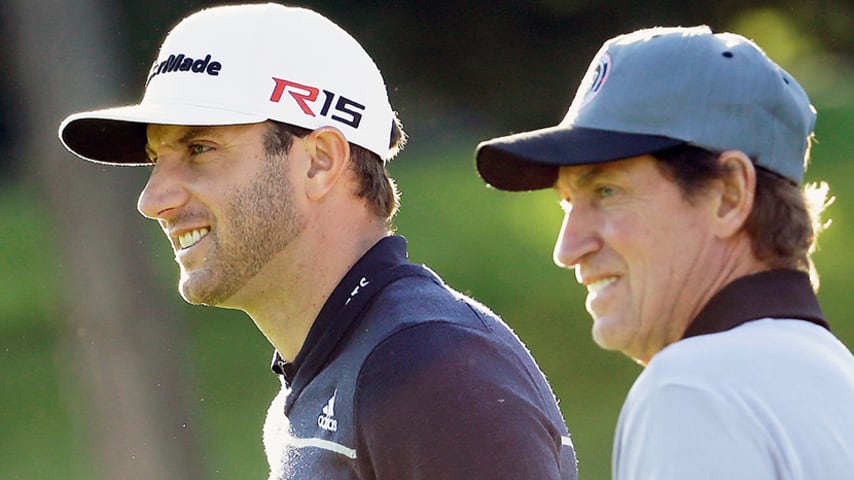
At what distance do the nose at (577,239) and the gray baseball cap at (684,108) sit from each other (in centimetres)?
9

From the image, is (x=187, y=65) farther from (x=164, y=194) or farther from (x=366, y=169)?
(x=366, y=169)

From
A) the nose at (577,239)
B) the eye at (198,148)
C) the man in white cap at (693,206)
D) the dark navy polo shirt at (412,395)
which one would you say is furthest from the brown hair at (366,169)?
the nose at (577,239)

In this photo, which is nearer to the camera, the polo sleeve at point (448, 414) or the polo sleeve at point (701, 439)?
the polo sleeve at point (701, 439)

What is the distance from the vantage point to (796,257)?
2.33m

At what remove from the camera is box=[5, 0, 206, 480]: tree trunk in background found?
8.38m

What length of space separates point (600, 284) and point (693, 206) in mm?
197

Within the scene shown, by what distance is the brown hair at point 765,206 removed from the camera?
230 cm

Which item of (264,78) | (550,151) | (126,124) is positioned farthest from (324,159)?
(550,151)

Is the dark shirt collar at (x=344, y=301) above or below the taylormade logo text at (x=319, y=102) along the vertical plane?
below

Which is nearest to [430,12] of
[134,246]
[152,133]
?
[134,246]

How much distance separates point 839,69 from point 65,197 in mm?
10020

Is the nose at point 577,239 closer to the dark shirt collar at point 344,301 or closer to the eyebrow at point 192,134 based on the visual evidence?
the dark shirt collar at point 344,301

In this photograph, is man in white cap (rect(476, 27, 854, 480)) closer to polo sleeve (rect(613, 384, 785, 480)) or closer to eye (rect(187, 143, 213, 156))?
polo sleeve (rect(613, 384, 785, 480))

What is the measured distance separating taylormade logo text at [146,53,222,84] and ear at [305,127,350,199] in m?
0.26
